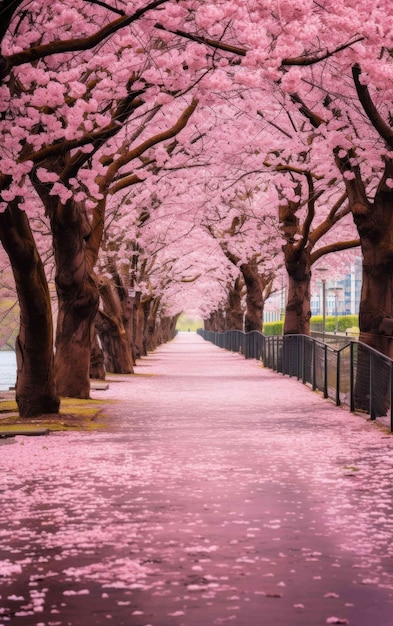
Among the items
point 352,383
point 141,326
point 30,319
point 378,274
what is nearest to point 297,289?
point 378,274

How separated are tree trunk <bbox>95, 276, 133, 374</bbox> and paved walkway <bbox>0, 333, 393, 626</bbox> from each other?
708 inches

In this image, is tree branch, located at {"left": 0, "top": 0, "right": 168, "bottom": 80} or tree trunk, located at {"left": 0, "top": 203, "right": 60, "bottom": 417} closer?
tree branch, located at {"left": 0, "top": 0, "right": 168, "bottom": 80}

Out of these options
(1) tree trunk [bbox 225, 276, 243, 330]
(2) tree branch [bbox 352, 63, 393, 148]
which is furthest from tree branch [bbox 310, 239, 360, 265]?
(1) tree trunk [bbox 225, 276, 243, 330]

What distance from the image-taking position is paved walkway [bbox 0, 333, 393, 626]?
→ 6266mm

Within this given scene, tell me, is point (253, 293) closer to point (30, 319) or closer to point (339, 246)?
point (339, 246)

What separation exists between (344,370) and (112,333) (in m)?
15.2

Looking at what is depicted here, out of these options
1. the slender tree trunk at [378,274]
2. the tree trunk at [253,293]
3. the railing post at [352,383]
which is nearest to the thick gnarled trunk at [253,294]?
the tree trunk at [253,293]

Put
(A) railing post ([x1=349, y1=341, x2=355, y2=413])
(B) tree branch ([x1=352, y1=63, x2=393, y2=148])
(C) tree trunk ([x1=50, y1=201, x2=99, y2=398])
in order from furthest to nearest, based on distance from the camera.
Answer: (A) railing post ([x1=349, y1=341, x2=355, y2=413])
(C) tree trunk ([x1=50, y1=201, x2=99, y2=398])
(B) tree branch ([x1=352, y1=63, x2=393, y2=148])

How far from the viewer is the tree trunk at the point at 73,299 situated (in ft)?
66.9

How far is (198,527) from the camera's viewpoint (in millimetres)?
8727

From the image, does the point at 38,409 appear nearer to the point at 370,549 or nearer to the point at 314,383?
the point at 314,383

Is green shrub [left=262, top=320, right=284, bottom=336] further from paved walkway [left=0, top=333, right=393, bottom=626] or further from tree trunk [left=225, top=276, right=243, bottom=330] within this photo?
paved walkway [left=0, top=333, right=393, bottom=626]

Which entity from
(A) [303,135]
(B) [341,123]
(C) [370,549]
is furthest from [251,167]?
(C) [370,549]

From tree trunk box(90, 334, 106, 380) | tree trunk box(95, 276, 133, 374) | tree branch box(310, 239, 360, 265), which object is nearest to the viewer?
tree trunk box(90, 334, 106, 380)
